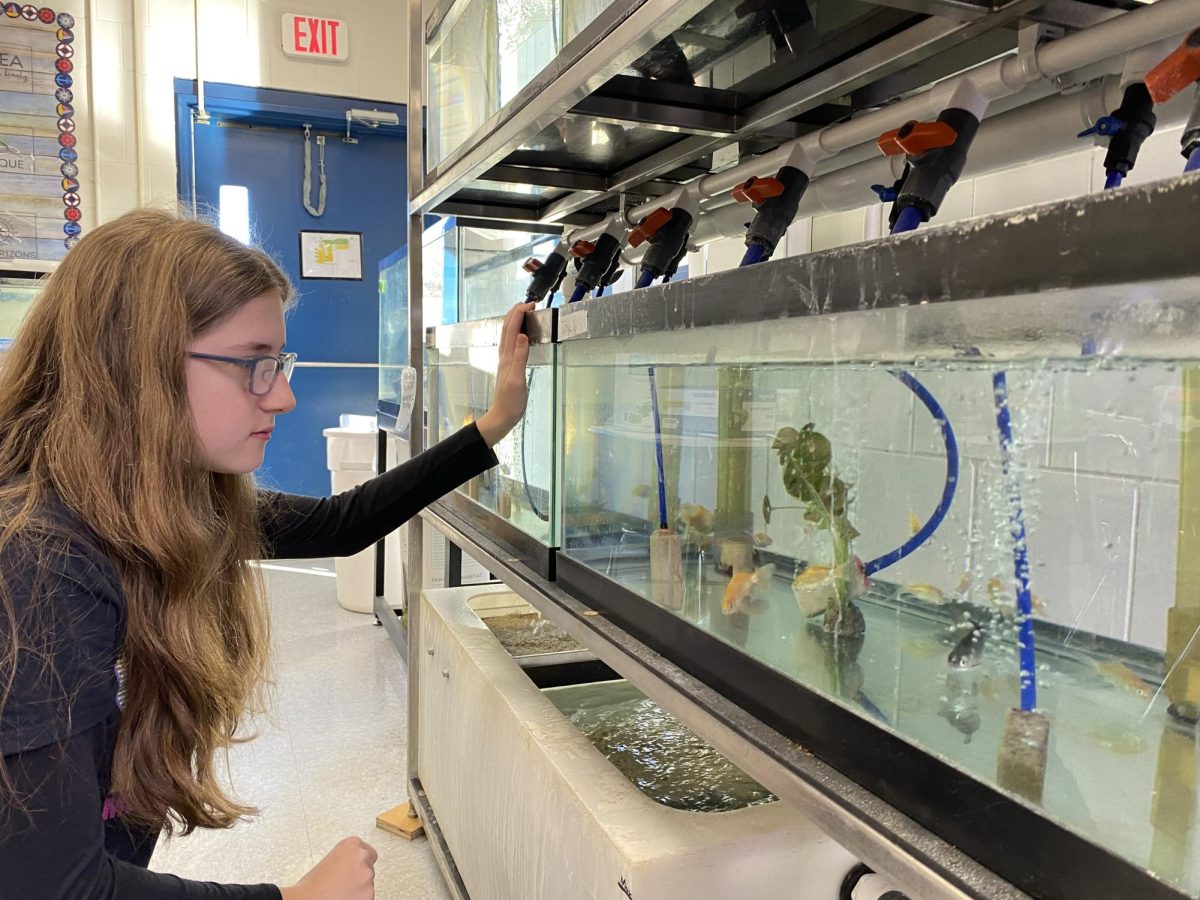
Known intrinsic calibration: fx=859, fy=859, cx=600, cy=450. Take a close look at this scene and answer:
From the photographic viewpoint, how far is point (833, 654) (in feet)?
2.30

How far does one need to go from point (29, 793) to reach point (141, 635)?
8.5 inches

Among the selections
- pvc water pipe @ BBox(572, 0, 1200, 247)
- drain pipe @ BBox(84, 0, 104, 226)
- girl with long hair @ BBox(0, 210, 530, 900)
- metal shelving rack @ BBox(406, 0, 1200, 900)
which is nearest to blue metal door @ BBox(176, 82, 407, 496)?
drain pipe @ BBox(84, 0, 104, 226)

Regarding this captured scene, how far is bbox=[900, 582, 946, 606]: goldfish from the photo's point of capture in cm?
61

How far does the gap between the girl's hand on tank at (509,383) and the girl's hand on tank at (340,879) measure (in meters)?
0.64

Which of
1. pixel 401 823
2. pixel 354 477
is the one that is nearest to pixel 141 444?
pixel 401 823

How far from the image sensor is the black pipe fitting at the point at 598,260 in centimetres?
138

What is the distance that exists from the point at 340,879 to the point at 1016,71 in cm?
103

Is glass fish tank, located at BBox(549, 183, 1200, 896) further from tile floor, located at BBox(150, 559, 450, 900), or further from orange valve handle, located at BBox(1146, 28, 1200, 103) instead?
tile floor, located at BBox(150, 559, 450, 900)

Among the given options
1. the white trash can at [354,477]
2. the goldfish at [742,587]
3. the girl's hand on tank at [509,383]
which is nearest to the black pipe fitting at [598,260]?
the girl's hand on tank at [509,383]

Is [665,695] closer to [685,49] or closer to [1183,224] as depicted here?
[1183,224]

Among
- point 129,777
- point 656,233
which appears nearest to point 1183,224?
point 656,233

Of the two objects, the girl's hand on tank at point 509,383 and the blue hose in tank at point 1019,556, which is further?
the girl's hand on tank at point 509,383

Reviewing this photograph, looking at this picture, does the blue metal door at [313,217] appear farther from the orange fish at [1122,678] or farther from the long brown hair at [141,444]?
the orange fish at [1122,678]

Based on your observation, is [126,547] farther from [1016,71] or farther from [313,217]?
[313,217]
